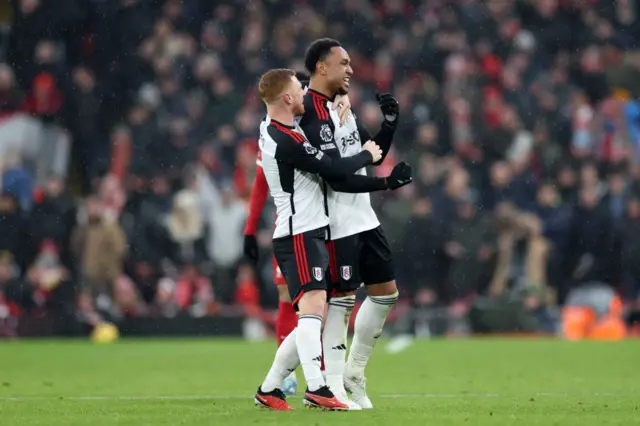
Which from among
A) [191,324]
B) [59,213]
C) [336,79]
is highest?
[336,79]

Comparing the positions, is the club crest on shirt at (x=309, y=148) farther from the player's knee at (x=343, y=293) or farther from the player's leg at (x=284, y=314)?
the player's leg at (x=284, y=314)

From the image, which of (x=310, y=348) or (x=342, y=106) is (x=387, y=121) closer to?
(x=342, y=106)

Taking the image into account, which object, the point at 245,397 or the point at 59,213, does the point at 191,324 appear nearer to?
the point at 59,213

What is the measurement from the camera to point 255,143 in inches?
786

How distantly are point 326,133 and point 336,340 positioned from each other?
52.6 inches

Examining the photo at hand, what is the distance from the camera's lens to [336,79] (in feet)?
28.0

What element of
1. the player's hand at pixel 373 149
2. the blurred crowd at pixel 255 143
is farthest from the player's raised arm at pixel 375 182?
the blurred crowd at pixel 255 143

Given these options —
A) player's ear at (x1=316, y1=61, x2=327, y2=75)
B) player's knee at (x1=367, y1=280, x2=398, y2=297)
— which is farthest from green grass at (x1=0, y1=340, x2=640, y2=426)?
player's ear at (x1=316, y1=61, x2=327, y2=75)

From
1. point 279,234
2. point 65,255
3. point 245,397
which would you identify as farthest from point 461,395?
point 65,255

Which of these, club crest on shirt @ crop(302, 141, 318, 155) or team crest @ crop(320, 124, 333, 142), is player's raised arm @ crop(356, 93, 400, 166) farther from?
club crest on shirt @ crop(302, 141, 318, 155)

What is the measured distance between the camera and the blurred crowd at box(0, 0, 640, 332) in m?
18.7

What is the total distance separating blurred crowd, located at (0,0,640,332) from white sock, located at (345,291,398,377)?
9.60m

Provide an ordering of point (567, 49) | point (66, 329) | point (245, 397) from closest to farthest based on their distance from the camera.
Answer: point (245, 397) < point (66, 329) < point (567, 49)

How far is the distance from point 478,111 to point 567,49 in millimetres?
2872
